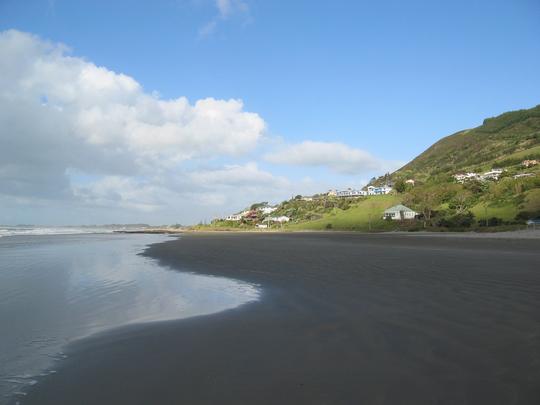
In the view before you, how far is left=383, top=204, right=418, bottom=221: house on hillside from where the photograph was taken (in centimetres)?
7931

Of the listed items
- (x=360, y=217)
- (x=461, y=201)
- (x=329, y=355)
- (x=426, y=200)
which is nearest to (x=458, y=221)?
(x=461, y=201)

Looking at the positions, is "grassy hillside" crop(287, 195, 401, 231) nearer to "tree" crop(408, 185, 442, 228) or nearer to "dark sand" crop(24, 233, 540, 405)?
"tree" crop(408, 185, 442, 228)

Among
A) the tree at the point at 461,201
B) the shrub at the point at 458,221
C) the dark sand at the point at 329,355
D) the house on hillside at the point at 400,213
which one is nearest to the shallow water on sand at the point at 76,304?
the dark sand at the point at 329,355

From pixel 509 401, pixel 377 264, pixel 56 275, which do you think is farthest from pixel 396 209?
pixel 509 401

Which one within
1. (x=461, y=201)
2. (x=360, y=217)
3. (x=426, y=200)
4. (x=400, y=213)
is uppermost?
(x=426, y=200)

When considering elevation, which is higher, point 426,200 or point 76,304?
point 426,200

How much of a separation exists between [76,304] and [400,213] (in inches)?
3137

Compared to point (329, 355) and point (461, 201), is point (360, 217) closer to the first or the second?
point (461, 201)

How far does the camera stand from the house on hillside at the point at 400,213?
7931 centimetres

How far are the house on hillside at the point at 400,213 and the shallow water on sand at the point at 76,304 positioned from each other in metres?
71.7

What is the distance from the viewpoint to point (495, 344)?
5.66 meters

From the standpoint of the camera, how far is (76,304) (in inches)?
383

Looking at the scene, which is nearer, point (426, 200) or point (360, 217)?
point (426, 200)

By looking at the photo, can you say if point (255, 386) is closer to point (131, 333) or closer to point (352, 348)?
point (352, 348)
